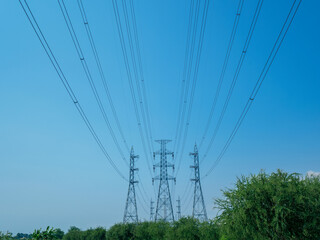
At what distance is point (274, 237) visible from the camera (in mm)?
26812

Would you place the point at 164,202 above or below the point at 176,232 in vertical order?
above

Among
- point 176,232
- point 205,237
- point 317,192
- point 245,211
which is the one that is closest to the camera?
point 245,211

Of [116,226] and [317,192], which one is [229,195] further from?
[116,226]

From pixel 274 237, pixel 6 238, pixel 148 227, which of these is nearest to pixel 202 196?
pixel 148 227

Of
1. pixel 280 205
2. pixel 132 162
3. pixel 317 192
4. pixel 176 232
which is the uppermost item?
pixel 132 162

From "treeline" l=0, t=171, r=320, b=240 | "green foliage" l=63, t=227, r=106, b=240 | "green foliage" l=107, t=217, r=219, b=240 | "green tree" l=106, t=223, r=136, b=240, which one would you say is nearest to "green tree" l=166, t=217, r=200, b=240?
"green foliage" l=107, t=217, r=219, b=240

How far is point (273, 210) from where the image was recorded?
27641mm

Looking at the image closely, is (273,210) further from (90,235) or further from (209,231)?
(90,235)

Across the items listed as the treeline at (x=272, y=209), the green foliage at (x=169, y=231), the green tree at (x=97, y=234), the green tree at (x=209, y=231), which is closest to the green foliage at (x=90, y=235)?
the green tree at (x=97, y=234)

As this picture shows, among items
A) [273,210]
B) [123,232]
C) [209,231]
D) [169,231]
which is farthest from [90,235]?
[273,210]

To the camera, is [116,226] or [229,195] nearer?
[229,195]

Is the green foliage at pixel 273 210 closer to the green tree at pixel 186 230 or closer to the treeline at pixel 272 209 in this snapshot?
the treeline at pixel 272 209

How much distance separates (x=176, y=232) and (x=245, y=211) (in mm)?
30901

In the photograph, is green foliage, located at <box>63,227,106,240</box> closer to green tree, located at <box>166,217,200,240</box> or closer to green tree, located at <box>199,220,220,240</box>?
green tree, located at <box>166,217,200,240</box>
